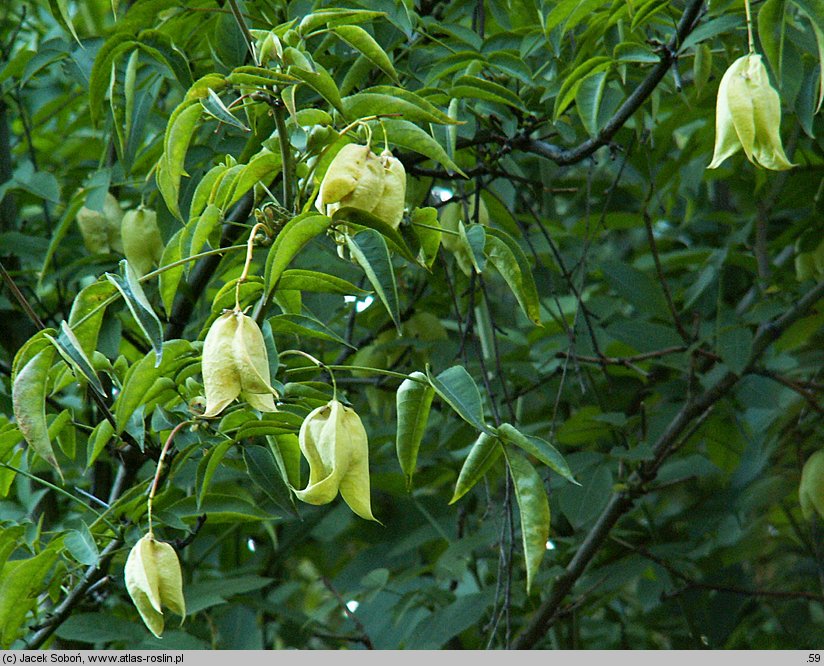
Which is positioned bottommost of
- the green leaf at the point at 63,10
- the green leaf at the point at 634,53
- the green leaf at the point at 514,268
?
the green leaf at the point at 514,268

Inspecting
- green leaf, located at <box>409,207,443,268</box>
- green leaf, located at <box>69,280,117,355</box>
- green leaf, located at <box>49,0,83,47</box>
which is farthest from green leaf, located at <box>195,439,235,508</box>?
green leaf, located at <box>49,0,83,47</box>

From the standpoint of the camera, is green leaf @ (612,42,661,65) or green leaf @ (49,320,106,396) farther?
green leaf @ (612,42,661,65)

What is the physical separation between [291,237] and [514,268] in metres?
0.25

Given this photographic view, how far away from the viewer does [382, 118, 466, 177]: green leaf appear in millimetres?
891

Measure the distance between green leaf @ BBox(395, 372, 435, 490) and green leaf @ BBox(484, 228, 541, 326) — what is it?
131mm

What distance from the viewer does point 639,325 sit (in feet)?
5.68

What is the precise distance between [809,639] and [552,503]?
70 cm

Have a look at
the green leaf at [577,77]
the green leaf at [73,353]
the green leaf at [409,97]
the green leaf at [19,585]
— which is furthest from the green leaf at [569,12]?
the green leaf at [19,585]

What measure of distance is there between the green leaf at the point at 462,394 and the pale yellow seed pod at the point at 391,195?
144 millimetres

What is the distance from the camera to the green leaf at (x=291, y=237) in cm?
79

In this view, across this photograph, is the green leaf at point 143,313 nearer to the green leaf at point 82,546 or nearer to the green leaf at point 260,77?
the green leaf at point 260,77

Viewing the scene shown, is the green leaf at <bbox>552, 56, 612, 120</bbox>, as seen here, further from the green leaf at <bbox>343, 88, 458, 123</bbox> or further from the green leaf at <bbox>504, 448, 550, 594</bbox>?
the green leaf at <bbox>504, 448, 550, 594</bbox>
